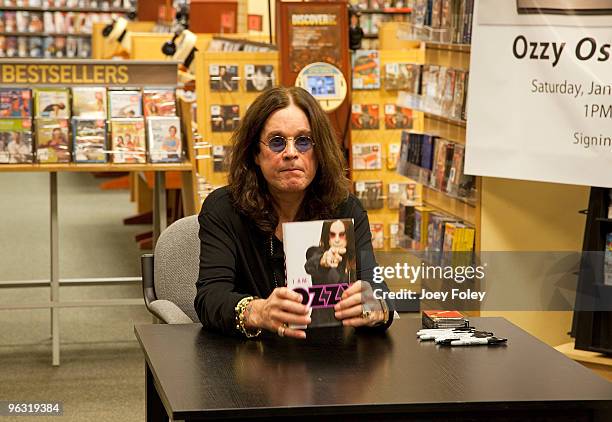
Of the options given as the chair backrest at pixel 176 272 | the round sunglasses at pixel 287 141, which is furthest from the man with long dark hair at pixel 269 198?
the chair backrest at pixel 176 272

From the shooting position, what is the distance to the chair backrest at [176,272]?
124 inches

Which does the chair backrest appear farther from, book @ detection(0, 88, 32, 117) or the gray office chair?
book @ detection(0, 88, 32, 117)

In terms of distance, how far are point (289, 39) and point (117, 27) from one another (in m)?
5.02

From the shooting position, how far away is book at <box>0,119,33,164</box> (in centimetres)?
504

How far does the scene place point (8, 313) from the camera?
20.3 ft

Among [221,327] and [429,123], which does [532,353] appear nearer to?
[221,327]

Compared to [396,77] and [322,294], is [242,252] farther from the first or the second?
[396,77]

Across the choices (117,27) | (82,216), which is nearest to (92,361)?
(82,216)

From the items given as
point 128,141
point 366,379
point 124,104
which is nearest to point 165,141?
point 128,141

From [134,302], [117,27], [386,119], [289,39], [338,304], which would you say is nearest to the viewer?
[338,304]

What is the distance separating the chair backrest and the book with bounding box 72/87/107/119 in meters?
2.15

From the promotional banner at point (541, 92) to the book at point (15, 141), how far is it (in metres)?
2.10

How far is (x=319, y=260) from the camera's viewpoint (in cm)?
227

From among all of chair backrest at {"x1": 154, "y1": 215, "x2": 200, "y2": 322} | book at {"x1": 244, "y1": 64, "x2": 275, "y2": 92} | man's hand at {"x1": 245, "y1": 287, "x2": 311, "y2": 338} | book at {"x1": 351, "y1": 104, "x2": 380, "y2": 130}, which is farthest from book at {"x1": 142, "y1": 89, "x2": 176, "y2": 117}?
man's hand at {"x1": 245, "y1": 287, "x2": 311, "y2": 338}
